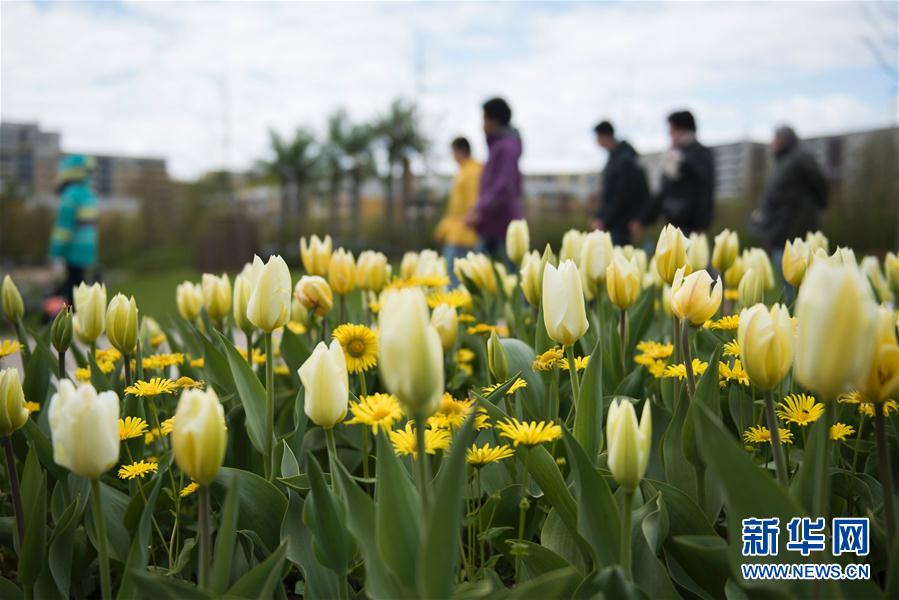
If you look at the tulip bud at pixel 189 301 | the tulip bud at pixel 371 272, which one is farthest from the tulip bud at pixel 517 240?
the tulip bud at pixel 189 301

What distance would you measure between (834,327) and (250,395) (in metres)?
1.08

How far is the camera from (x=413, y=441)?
4.09 ft

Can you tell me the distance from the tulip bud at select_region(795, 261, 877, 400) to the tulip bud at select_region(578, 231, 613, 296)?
1.15 meters

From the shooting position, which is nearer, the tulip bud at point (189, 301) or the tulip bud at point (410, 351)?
the tulip bud at point (410, 351)

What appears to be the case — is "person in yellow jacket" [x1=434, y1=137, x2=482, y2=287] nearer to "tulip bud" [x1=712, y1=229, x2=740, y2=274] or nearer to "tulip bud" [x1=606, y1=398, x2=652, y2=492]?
"tulip bud" [x1=712, y1=229, x2=740, y2=274]

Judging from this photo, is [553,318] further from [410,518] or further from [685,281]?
[410,518]

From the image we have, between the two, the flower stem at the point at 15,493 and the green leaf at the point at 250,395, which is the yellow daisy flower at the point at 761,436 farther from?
the flower stem at the point at 15,493

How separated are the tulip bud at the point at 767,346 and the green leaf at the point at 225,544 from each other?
2.37ft

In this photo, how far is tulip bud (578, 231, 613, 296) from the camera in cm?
202

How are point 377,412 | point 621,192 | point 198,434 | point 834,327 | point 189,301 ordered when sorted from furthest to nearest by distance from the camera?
point 621,192 → point 189,301 → point 377,412 → point 198,434 → point 834,327

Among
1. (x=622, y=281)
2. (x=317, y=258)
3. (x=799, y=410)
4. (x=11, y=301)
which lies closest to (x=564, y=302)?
(x=622, y=281)

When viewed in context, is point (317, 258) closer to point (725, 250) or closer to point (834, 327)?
point (725, 250)

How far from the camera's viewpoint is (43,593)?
131 cm

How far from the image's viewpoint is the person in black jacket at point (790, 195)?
6.10m
